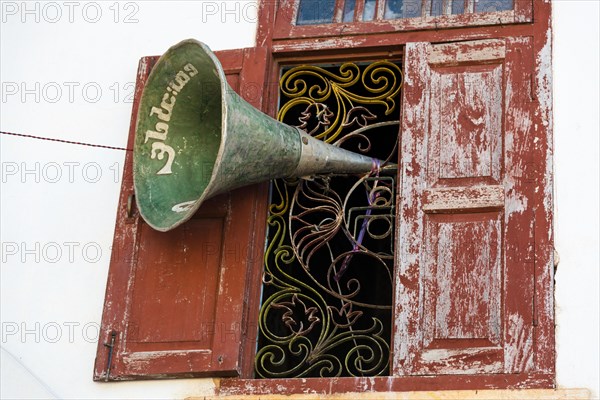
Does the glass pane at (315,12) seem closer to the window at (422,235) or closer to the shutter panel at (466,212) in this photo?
the window at (422,235)

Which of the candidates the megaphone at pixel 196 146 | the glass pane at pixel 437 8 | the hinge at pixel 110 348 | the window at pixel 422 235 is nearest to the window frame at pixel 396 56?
the window at pixel 422 235

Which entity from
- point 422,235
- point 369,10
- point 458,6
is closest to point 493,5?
point 458,6

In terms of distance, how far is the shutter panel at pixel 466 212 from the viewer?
22.0 feet

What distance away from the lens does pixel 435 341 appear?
6.75 metres

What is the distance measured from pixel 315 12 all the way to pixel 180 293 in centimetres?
167

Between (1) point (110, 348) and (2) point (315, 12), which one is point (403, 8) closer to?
(2) point (315, 12)

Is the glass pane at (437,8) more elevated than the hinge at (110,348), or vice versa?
the glass pane at (437,8)

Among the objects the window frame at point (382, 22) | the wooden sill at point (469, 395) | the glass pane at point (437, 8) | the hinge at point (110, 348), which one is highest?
the glass pane at point (437, 8)

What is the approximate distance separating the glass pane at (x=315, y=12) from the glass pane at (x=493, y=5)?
0.76 meters

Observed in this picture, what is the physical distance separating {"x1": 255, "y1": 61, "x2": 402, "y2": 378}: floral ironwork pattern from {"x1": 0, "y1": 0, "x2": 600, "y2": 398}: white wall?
440 millimetres

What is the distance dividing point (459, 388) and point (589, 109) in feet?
4.91

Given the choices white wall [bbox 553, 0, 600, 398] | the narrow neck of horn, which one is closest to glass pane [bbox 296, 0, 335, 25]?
the narrow neck of horn

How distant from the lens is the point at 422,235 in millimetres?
7012

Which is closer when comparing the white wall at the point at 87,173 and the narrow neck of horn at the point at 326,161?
the white wall at the point at 87,173
